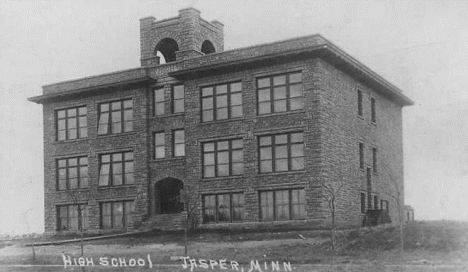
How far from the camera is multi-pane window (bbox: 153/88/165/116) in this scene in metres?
41.0

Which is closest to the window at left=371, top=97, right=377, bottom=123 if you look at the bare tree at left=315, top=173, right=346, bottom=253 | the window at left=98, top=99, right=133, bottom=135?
the bare tree at left=315, top=173, right=346, bottom=253

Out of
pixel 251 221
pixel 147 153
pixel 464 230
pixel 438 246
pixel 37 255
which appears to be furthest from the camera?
pixel 147 153

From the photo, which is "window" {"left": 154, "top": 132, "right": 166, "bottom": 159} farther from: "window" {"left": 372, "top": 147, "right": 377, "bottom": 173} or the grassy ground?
"window" {"left": 372, "top": 147, "right": 377, "bottom": 173}

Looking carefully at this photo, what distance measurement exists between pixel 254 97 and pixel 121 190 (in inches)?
Result: 400

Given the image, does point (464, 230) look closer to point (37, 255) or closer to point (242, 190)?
point (242, 190)

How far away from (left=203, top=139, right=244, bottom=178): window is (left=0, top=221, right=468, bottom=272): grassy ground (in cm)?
326

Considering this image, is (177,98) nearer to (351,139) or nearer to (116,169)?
(116,169)

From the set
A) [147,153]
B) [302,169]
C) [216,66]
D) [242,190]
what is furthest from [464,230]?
[147,153]

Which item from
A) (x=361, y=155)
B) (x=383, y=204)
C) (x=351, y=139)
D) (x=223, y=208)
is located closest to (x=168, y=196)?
(x=223, y=208)

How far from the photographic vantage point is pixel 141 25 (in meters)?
42.8

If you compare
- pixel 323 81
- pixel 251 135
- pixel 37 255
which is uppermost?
pixel 323 81

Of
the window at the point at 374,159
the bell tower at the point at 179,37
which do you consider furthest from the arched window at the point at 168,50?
the window at the point at 374,159

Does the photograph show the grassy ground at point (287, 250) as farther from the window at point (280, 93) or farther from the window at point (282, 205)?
the window at point (280, 93)

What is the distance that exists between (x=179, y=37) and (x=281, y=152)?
9.45 meters
